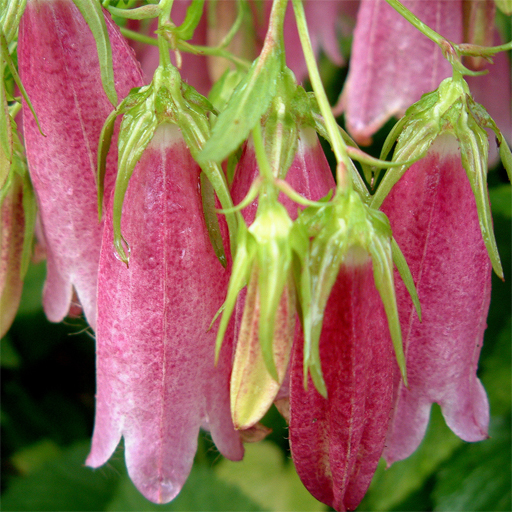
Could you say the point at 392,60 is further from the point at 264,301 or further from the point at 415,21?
the point at 264,301

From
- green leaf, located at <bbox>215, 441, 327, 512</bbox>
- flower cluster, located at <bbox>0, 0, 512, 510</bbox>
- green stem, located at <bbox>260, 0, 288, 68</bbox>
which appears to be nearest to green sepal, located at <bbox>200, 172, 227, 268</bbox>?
flower cluster, located at <bbox>0, 0, 512, 510</bbox>

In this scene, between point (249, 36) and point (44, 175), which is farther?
point (249, 36)

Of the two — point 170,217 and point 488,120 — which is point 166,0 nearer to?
point 170,217

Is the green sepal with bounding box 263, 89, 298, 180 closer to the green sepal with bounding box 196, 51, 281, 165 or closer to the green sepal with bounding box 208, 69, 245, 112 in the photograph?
the green sepal with bounding box 196, 51, 281, 165

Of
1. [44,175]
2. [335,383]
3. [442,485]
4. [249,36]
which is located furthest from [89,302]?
[442,485]

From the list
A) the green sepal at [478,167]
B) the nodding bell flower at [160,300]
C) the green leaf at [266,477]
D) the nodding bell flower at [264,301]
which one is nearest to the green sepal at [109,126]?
the nodding bell flower at [160,300]

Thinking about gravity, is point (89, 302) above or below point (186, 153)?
below

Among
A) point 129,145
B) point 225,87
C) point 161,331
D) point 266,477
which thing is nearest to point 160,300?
point 161,331
